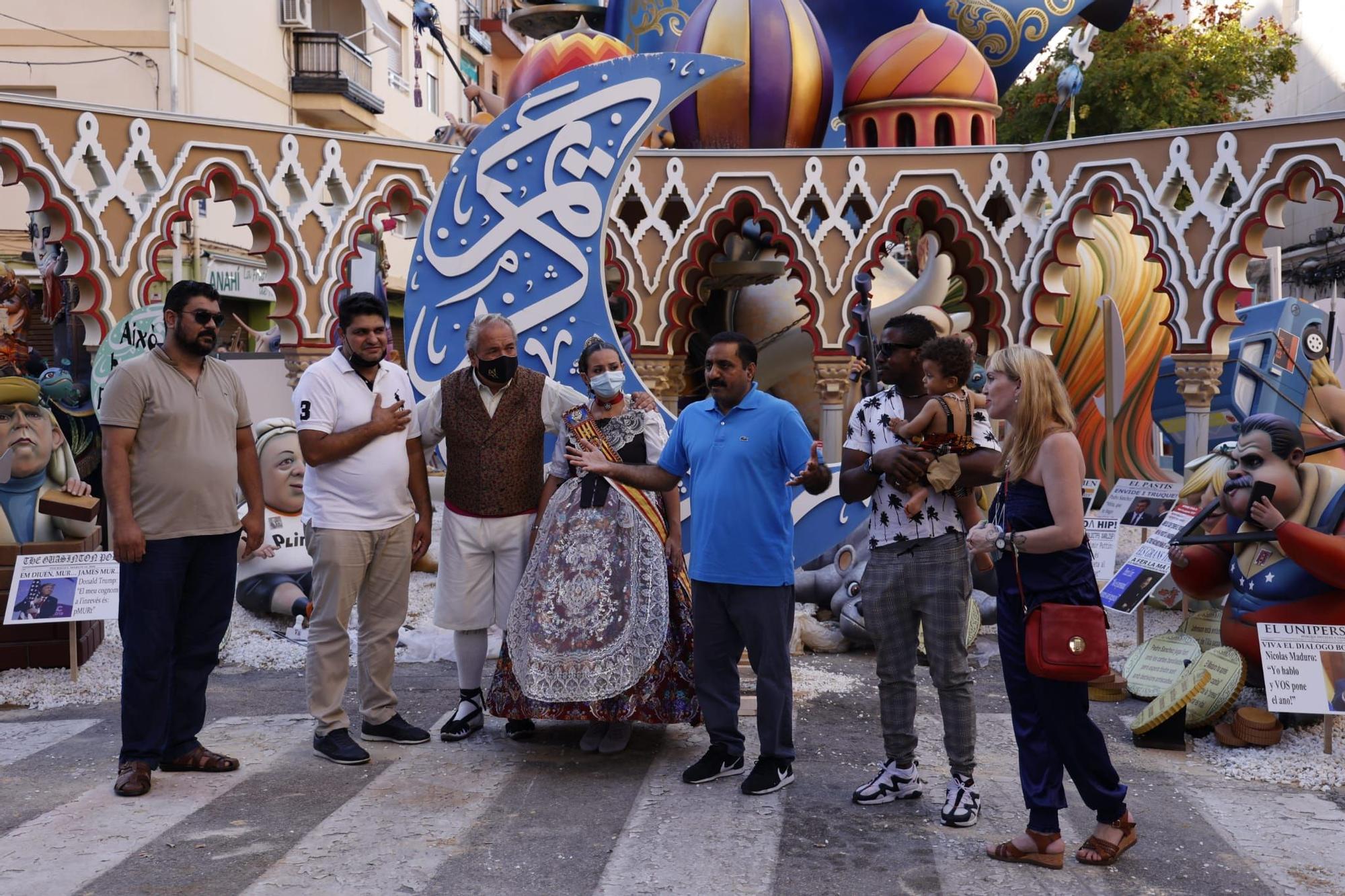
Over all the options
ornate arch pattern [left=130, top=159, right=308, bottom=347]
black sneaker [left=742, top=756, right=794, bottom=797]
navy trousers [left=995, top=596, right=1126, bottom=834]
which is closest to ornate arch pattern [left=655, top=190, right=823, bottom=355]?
ornate arch pattern [left=130, top=159, right=308, bottom=347]

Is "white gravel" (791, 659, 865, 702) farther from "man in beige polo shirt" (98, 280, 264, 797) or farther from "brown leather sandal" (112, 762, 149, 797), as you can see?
"brown leather sandal" (112, 762, 149, 797)

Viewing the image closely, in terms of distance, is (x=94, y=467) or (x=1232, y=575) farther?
(x=94, y=467)

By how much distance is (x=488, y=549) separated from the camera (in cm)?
502

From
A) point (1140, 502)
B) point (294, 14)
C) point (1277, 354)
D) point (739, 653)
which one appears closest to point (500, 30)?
point (294, 14)

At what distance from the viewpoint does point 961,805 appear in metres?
4.05

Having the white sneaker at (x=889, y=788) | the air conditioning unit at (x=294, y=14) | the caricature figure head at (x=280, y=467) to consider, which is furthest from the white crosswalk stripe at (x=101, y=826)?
the air conditioning unit at (x=294, y=14)

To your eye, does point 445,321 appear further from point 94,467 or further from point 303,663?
point 94,467

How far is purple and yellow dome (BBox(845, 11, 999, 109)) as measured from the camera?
1203 cm

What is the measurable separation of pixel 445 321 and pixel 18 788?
288 cm

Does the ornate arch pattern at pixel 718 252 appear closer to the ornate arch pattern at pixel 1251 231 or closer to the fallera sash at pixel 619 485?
the ornate arch pattern at pixel 1251 231

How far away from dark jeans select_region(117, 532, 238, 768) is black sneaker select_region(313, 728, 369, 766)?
0.44 metres

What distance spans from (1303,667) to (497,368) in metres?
3.40

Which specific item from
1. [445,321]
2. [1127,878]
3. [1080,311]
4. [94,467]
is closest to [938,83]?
[1080,311]

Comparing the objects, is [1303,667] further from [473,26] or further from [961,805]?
[473,26]
